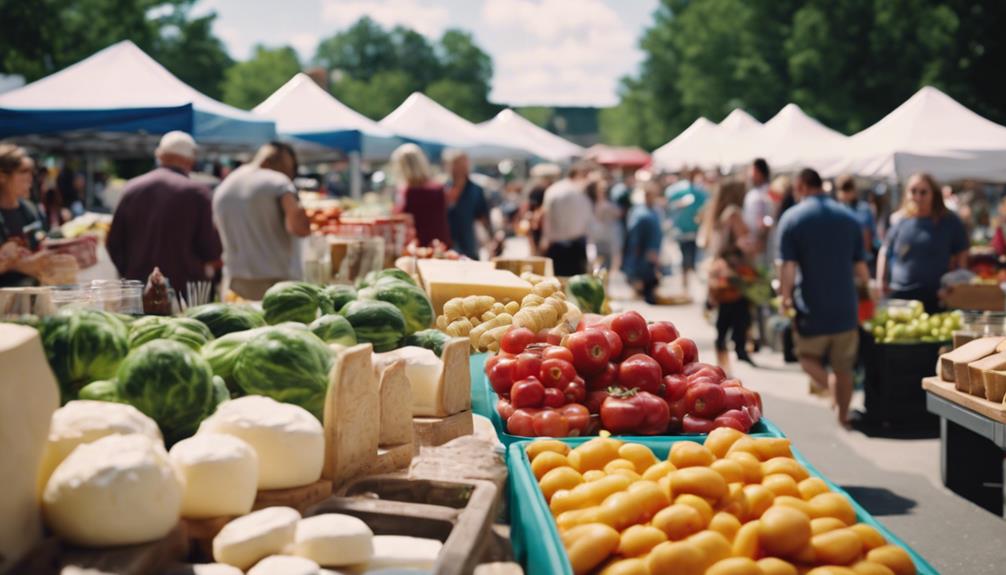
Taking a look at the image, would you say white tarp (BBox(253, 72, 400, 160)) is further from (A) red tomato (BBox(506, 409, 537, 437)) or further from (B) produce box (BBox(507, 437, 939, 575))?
(B) produce box (BBox(507, 437, 939, 575))

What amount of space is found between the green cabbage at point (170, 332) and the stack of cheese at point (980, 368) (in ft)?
12.8

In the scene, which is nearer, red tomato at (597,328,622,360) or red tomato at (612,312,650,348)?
red tomato at (597,328,622,360)

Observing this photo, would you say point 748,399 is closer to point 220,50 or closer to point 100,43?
point 100,43

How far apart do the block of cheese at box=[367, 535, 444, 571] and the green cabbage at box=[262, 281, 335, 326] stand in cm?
157

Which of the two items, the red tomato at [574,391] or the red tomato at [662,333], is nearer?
the red tomato at [574,391]

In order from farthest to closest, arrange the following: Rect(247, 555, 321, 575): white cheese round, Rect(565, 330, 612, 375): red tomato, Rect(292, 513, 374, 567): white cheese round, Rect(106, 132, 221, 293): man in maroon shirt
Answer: Rect(106, 132, 221, 293): man in maroon shirt → Rect(565, 330, 612, 375): red tomato → Rect(292, 513, 374, 567): white cheese round → Rect(247, 555, 321, 575): white cheese round

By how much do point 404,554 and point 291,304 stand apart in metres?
1.69

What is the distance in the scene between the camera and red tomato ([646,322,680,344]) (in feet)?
12.4

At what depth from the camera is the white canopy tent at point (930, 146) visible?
1016cm

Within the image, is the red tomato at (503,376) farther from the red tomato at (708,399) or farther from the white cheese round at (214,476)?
the white cheese round at (214,476)

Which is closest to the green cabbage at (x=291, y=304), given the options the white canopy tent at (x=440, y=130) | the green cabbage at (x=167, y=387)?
the green cabbage at (x=167, y=387)

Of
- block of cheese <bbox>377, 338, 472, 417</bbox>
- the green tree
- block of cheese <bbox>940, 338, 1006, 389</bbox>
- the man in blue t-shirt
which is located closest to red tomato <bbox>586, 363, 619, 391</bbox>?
block of cheese <bbox>377, 338, 472, 417</bbox>

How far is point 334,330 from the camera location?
3.27 metres

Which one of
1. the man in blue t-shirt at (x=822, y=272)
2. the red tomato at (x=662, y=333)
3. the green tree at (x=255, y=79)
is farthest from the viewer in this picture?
the green tree at (x=255, y=79)
